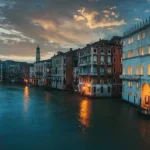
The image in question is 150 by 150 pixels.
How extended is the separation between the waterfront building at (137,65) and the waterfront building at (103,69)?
1074cm

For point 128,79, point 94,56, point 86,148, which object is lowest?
point 86,148

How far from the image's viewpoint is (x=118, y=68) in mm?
66875

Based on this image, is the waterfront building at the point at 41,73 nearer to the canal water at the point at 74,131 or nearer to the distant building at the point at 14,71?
the distant building at the point at 14,71

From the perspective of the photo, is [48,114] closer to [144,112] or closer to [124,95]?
[144,112]

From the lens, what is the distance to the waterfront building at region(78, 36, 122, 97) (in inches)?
2530

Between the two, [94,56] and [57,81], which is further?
[57,81]

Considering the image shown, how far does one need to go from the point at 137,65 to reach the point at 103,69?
19.0 meters

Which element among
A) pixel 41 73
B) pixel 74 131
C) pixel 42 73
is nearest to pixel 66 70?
pixel 42 73

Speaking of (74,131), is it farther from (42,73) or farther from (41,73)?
(41,73)

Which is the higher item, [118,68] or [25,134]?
[118,68]

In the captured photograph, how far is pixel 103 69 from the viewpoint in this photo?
64875 mm

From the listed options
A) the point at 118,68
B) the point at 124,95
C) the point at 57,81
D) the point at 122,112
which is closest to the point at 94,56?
the point at 118,68

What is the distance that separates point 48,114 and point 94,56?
31016 mm

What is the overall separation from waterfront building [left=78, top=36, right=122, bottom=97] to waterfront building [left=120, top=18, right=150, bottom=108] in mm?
10743
